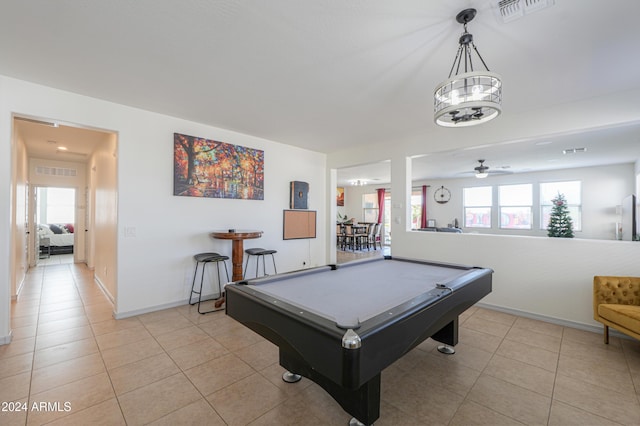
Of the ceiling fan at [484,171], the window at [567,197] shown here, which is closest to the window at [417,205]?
the ceiling fan at [484,171]

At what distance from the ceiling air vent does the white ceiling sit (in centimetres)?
510

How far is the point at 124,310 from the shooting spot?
3.33 m

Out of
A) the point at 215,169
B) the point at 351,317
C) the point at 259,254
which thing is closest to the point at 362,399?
the point at 351,317

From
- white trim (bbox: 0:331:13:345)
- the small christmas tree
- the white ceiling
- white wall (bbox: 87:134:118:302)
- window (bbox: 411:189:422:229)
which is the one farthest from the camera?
window (bbox: 411:189:422:229)

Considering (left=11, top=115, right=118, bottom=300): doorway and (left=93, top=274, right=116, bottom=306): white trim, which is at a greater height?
(left=11, top=115, right=118, bottom=300): doorway

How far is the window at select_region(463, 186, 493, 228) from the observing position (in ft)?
28.0

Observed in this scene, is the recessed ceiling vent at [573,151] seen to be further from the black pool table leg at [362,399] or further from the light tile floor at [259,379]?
the black pool table leg at [362,399]

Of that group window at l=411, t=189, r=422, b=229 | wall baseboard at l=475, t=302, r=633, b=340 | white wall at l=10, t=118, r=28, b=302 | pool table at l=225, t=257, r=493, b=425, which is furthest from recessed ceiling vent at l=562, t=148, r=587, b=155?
white wall at l=10, t=118, r=28, b=302

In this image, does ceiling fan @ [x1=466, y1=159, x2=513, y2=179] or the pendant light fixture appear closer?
the pendant light fixture

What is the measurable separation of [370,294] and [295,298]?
0.53 meters

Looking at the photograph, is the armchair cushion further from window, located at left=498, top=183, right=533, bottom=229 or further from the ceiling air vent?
the ceiling air vent

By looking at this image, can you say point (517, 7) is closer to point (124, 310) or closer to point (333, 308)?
point (333, 308)

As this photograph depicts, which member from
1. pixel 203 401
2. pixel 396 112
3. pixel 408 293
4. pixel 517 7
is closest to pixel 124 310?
pixel 203 401

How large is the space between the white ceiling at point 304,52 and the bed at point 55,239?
750 cm
